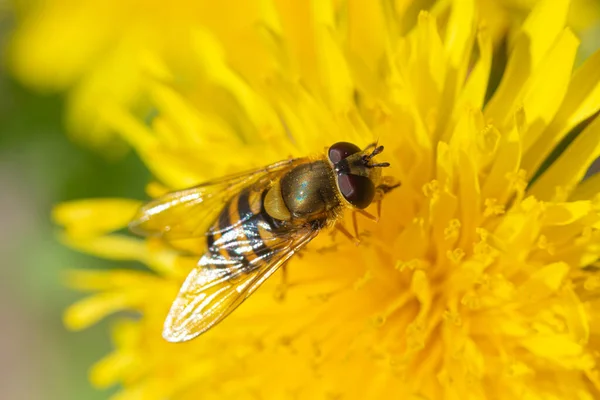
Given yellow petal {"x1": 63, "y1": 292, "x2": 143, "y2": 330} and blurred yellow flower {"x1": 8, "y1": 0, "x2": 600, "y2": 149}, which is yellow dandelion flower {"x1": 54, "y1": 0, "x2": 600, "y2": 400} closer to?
yellow petal {"x1": 63, "y1": 292, "x2": 143, "y2": 330}

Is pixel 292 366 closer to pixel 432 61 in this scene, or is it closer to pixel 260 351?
pixel 260 351

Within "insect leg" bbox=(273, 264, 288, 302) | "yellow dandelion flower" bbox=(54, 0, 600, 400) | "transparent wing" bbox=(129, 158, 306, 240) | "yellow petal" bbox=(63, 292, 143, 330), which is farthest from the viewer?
"yellow petal" bbox=(63, 292, 143, 330)

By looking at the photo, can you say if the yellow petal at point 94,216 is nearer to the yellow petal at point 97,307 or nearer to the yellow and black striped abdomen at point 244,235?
the yellow petal at point 97,307

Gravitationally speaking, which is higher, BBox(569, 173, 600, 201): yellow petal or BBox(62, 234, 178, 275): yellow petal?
BBox(62, 234, 178, 275): yellow petal

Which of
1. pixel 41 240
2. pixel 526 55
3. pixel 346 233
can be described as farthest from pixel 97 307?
pixel 41 240

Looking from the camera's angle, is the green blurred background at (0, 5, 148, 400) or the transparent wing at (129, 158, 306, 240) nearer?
the transparent wing at (129, 158, 306, 240)

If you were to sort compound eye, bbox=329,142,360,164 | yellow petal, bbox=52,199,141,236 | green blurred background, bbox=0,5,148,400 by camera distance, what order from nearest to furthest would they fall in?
compound eye, bbox=329,142,360,164 → yellow petal, bbox=52,199,141,236 → green blurred background, bbox=0,5,148,400

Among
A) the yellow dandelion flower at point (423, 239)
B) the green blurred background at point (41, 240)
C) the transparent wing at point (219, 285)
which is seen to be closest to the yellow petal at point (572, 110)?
the yellow dandelion flower at point (423, 239)

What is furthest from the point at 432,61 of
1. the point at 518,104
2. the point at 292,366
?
the point at 292,366

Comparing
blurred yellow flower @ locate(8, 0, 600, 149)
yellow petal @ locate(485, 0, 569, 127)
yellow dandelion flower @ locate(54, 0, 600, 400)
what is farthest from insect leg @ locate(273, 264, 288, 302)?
blurred yellow flower @ locate(8, 0, 600, 149)
